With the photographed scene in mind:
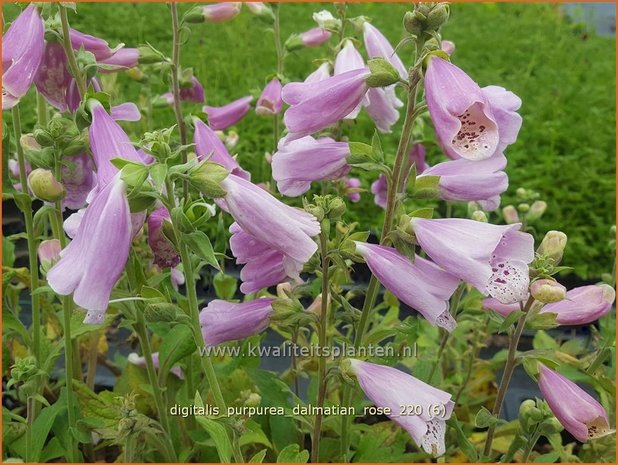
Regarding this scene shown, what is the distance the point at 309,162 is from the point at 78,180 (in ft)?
1.13

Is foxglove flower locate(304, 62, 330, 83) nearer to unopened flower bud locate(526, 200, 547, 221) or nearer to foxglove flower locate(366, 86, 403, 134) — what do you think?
foxglove flower locate(366, 86, 403, 134)

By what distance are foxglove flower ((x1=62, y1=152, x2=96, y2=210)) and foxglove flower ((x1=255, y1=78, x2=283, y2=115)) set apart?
44 centimetres

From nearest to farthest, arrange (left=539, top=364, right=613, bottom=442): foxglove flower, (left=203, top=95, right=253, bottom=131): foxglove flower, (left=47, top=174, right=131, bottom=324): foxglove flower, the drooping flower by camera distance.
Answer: (left=47, top=174, right=131, bottom=324): foxglove flower → (left=539, top=364, right=613, bottom=442): foxglove flower → the drooping flower → (left=203, top=95, right=253, bottom=131): foxglove flower

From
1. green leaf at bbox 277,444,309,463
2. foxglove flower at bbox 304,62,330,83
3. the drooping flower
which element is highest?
the drooping flower

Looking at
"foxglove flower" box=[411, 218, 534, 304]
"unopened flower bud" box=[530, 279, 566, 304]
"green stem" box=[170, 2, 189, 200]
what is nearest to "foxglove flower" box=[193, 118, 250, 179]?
"green stem" box=[170, 2, 189, 200]

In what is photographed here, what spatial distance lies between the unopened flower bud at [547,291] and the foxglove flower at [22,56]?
0.71 m

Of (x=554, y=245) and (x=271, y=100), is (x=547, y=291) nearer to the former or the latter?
(x=554, y=245)

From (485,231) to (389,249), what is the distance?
113 millimetres

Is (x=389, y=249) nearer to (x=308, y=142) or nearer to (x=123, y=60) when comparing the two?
(x=308, y=142)

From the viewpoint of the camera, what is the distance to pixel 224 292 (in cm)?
139

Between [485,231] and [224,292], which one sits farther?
[224,292]

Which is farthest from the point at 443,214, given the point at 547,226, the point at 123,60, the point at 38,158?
the point at 38,158

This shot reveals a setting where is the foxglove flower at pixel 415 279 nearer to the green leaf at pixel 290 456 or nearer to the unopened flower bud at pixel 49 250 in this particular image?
the green leaf at pixel 290 456

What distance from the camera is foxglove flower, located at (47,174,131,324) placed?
28.7 inches
